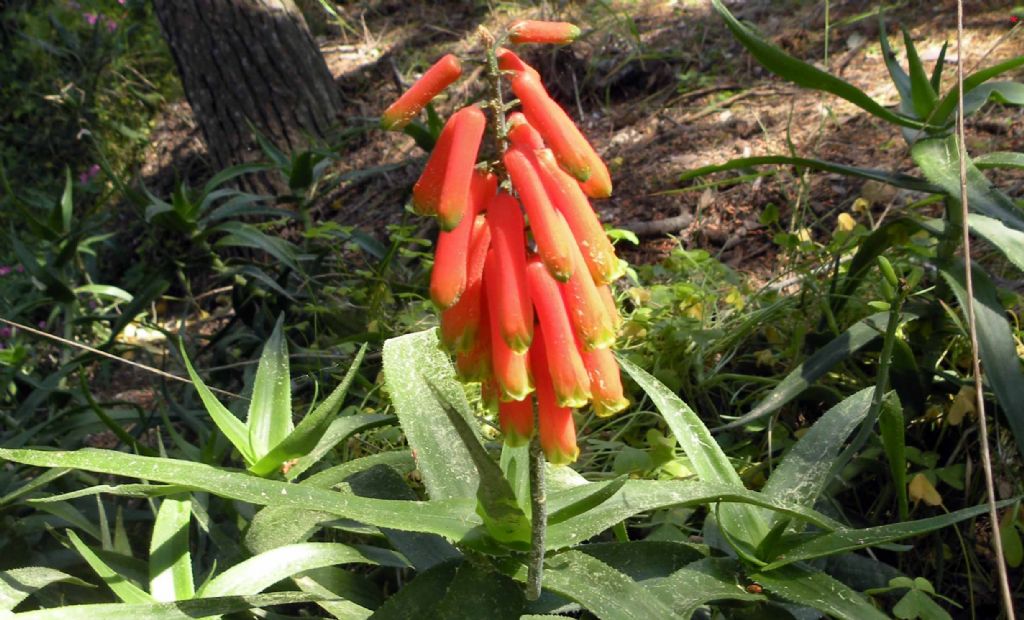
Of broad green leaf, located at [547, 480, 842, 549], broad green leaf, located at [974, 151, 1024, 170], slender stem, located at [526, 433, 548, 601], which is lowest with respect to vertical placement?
broad green leaf, located at [547, 480, 842, 549]

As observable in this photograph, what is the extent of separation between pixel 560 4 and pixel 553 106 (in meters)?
4.54

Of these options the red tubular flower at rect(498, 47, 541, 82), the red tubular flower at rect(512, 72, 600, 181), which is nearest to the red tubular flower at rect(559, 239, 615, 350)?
the red tubular flower at rect(512, 72, 600, 181)

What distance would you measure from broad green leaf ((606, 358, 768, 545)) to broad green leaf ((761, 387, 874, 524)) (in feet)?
0.20

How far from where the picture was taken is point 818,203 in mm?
3188

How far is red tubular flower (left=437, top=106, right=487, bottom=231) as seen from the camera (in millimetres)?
1142

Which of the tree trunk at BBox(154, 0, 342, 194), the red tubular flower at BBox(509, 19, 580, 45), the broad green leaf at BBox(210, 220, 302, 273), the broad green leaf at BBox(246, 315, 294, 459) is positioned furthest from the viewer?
the tree trunk at BBox(154, 0, 342, 194)

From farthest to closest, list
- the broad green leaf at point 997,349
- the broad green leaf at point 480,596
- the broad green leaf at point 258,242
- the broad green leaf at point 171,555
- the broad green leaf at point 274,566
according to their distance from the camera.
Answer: the broad green leaf at point 258,242 < the broad green leaf at point 997,349 < the broad green leaf at point 171,555 < the broad green leaf at point 274,566 < the broad green leaf at point 480,596

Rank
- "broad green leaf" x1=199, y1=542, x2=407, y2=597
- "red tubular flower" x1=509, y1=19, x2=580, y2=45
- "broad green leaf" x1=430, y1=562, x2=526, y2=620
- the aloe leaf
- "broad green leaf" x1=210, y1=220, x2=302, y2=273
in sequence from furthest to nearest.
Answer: "broad green leaf" x1=210, y1=220, x2=302, y2=273, the aloe leaf, "broad green leaf" x1=199, y1=542, x2=407, y2=597, "broad green leaf" x1=430, y1=562, x2=526, y2=620, "red tubular flower" x1=509, y1=19, x2=580, y2=45

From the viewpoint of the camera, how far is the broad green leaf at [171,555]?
5.36 ft

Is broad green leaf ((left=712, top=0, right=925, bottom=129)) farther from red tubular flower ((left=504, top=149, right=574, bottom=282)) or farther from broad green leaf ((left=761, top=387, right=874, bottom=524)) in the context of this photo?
red tubular flower ((left=504, top=149, right=574, bottom=282))

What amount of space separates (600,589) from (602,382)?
333 millimetres

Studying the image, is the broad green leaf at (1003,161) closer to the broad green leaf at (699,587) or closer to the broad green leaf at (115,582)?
the broad green leaf at (699,587)

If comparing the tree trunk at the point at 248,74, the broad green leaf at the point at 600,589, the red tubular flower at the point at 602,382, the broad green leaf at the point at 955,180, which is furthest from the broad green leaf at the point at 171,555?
the tree trunk at the point at 248,74

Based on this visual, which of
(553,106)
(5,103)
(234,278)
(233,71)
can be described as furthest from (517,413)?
(5,103)
